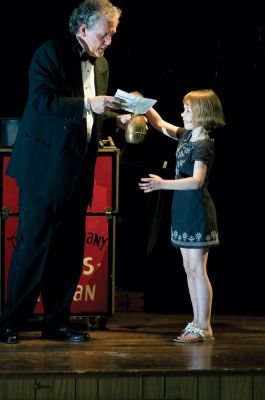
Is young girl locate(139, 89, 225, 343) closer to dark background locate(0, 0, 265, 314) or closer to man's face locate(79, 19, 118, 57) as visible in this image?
man's face locate(79, 19, 118, 57)

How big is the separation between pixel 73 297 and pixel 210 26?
193 cm

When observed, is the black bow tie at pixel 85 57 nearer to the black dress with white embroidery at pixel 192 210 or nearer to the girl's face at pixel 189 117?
the girl's face at pixel 189 117

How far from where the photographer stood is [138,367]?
4.46 meters

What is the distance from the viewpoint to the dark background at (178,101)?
238 inches

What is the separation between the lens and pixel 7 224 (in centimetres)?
532

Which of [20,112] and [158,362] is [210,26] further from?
[158,362]

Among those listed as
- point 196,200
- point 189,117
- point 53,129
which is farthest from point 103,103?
Answer: point 196,200

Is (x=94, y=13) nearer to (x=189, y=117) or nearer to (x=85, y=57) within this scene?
(x=85, y=57)

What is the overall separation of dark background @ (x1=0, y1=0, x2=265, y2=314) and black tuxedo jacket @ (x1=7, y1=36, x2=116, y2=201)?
1111 mm

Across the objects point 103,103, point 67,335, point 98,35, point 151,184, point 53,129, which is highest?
point 98,35

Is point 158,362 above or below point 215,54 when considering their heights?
below

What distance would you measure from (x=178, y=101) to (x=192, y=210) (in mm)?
1263

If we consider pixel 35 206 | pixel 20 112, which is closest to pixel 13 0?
pixel 20 112

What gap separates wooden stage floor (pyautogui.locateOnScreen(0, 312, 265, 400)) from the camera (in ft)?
14.3
